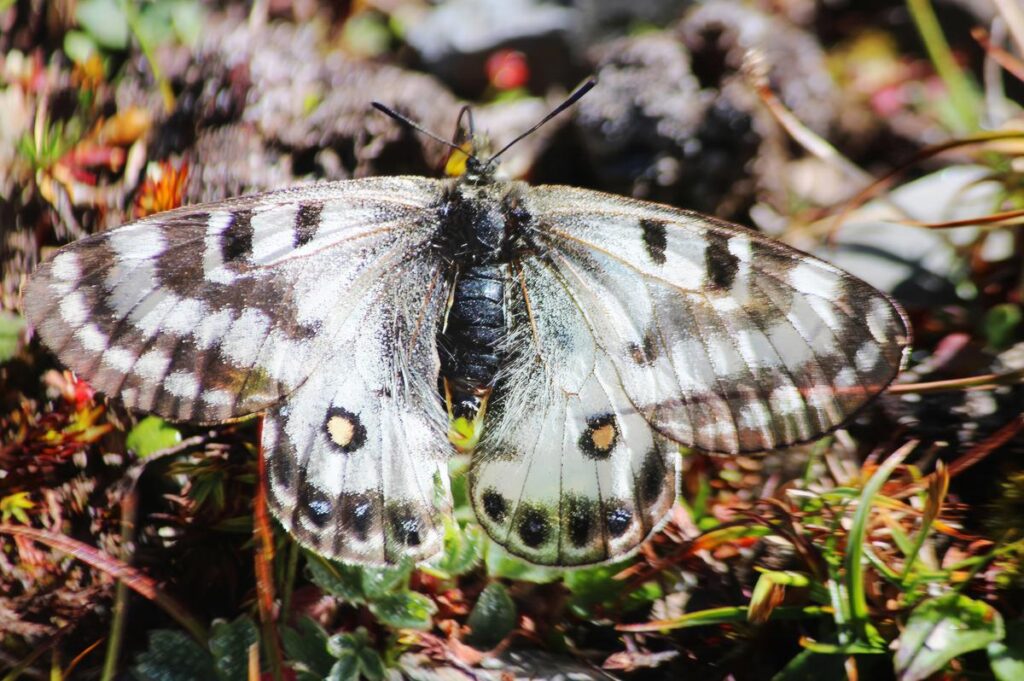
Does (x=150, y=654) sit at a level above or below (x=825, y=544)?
below

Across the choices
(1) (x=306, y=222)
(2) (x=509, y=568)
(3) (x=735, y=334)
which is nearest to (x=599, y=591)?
(2) (x=509, y=568)

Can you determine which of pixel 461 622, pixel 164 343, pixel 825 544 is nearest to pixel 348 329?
pixel 164 343

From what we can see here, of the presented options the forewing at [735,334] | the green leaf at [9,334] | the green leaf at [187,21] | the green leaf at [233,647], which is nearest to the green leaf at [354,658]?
the green leaf at [233,647]

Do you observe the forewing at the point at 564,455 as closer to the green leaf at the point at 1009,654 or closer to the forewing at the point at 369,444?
the forewing at the point at 369,444

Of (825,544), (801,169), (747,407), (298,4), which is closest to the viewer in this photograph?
(747,407)

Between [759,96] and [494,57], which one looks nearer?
[759,96]

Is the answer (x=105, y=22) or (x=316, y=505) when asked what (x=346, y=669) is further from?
(x=105, y=22)

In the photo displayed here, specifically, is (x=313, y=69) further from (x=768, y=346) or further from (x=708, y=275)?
(x=768, y=346)
